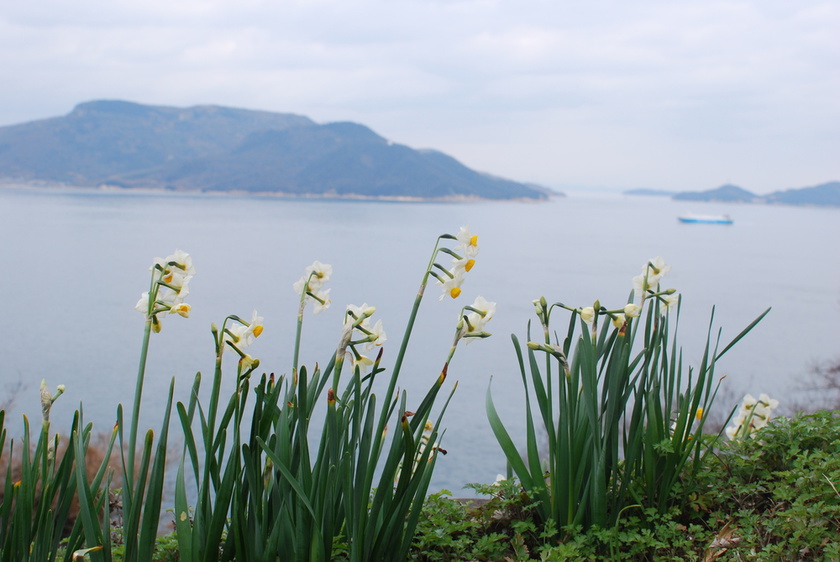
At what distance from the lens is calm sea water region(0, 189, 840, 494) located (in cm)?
1477

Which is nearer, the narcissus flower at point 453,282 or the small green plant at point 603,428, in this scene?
the narcissus flower at point 453,282

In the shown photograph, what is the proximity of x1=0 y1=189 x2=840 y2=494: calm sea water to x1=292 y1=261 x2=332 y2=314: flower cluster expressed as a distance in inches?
339

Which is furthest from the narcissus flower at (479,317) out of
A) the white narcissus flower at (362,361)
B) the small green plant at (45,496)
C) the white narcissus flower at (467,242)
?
the small green plant at (45,496)

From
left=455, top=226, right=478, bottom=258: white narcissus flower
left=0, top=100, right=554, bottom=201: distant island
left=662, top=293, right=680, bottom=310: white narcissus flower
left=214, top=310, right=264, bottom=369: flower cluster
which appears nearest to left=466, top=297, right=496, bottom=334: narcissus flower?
left=455, top=226, right=478, bottom=258: white narcissus flower

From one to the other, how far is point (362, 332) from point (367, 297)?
21530 millimetres

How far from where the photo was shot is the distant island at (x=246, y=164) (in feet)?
331

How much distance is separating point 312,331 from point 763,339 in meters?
13.9

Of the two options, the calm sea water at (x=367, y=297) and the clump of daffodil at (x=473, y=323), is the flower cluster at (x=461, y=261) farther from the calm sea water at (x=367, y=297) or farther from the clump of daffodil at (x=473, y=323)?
the calm sea water at (x=367, y=297)

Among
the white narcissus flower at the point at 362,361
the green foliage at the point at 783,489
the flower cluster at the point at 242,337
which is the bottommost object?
the green foliage at the point at 783,489

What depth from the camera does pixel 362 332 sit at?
64.1 inches

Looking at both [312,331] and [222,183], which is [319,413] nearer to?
[312,331]

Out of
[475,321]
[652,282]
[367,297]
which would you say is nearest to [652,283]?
[652,282]

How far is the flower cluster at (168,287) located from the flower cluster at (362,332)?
357 millimetres

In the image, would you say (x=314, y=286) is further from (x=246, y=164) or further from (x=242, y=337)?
(x=246, y=164)
